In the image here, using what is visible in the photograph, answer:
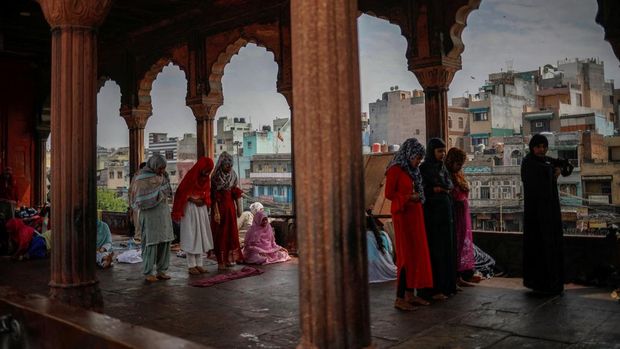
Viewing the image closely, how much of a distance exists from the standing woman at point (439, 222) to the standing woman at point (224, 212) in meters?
3.48

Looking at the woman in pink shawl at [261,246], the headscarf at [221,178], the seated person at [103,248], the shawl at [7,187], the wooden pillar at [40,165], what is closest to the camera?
the headscarf at [221,178]

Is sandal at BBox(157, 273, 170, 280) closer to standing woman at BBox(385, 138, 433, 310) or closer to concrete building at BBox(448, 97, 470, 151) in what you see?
standing woman at BBox(385, 138, 433, 310)

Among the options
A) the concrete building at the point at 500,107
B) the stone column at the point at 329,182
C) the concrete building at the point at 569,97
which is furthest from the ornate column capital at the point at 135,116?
the concrete building at the point at 500,107

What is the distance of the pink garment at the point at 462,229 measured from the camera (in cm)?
661

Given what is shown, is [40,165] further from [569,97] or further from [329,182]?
[569,97]

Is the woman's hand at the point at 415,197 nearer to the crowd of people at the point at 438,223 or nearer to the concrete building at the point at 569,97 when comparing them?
the crowd of people at the point at 438,223

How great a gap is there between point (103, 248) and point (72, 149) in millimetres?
3872

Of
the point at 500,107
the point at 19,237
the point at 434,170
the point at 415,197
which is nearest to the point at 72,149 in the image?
the point at 415,197

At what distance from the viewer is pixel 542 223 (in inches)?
234

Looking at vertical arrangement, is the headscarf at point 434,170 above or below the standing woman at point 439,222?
above

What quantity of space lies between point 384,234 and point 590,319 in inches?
118

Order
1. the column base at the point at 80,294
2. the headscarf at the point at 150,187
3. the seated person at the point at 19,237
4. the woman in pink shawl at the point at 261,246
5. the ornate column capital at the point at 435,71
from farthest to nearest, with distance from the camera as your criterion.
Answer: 1. the seated person at the point at 19,237
2. the woman in pink shawl at the point at 261,246
3. the ornate column capital at the point at 435,71
4. the headscarf at the point at 150,187
5. the column base at the point at 80,294

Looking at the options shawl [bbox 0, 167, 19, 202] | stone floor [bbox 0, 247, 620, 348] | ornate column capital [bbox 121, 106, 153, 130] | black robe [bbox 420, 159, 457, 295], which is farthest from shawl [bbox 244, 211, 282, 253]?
shawl [bbox 0, 167, 19, 202]

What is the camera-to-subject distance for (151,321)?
17.2 feet
